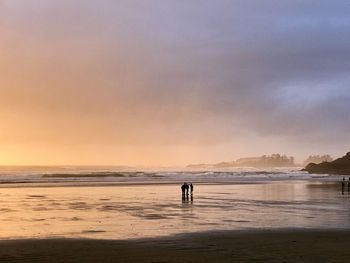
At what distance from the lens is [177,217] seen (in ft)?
101

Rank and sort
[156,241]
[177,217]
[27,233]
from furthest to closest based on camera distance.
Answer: [177,217]
[27,233]
[156,241]

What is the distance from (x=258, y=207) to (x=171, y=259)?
23.0 metres

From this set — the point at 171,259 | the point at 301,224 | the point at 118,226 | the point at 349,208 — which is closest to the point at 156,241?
the point at 171,259

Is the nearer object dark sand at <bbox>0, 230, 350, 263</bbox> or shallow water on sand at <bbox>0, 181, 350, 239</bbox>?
dark sand at <bbox>0, 230, 350, 263</bbox>

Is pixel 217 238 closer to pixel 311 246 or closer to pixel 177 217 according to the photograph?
pixel 311 246

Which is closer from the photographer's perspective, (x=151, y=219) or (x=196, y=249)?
(x=196, y=249)

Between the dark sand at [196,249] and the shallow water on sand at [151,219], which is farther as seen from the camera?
the shallow water on sand at [151,219]

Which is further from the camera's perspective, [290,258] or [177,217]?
[177,217]

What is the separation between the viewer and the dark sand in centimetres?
1667

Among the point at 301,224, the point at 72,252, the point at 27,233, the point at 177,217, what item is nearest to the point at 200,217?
the point at 177,217

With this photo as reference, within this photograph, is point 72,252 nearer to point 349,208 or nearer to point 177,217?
point 177,217

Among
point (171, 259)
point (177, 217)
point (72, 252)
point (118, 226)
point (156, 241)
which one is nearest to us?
point (171, 259)

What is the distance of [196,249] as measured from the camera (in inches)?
734

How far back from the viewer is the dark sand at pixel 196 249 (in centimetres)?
1667
